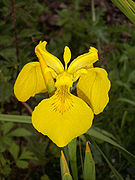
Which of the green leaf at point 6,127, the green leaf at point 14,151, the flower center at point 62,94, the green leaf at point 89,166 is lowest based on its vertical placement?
the green leaf at point 14,151

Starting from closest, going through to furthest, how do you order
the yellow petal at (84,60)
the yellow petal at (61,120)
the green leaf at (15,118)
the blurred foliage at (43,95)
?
the yellow petal at (61,120)
the yellow petal at (84,60)
the green leaf at (15,118)
the blurred foliage at (43,95)

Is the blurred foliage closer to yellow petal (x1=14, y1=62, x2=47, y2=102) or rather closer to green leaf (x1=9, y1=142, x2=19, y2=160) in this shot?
green leaf (x1=9, y1=142, x2=19, y2=160)

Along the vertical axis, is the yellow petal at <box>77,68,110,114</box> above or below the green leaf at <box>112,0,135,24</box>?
below

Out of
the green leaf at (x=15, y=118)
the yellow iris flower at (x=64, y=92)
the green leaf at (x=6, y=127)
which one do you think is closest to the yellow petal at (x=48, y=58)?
the yellow iris flower at (x=64, y=92)

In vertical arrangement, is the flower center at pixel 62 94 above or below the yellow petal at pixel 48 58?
below

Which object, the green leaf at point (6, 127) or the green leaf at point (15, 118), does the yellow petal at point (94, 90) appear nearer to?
the green leaf at point (15, 118)

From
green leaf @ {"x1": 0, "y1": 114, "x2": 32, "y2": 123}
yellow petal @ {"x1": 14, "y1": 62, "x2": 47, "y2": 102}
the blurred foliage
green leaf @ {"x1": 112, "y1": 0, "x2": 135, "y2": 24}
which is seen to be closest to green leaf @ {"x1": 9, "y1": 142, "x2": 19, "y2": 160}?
the blurred foliage
